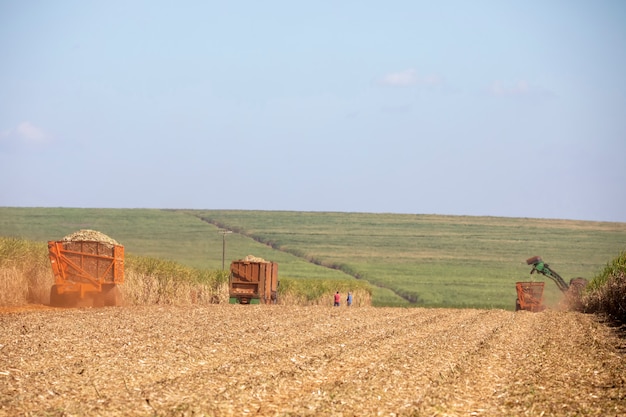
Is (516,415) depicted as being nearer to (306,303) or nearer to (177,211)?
(306,303)

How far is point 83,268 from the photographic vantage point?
36.5 meters

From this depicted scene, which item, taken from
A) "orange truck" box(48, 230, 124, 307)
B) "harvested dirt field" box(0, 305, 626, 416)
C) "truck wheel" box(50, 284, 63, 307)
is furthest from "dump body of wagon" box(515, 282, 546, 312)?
"truck wheel" box(50, 284, 63, 307)

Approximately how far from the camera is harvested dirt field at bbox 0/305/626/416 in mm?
13227

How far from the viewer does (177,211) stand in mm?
168125

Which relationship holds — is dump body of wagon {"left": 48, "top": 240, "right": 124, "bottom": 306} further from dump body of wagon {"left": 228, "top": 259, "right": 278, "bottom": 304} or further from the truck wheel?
dump body of wagon {"left": 228, "top": 259, "right": 278, "bottom": 304}

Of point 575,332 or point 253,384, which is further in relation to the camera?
point 575,332

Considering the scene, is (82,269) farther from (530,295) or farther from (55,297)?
(530,295)

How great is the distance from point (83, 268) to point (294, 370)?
21815 millimetres

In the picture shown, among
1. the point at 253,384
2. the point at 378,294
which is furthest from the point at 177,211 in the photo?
the point at 253,384

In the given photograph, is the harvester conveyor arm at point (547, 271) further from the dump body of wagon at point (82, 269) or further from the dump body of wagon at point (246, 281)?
the dump body of wagon at point (82, 269)

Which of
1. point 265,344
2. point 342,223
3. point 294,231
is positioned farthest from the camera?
point 342,223

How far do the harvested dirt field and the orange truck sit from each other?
25.3 ft

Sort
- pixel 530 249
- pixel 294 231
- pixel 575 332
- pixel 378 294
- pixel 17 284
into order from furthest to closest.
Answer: pixel 294 231 < pixel 530 249 < pixel 378 294 < pixel 17 284 < pixel 575 332

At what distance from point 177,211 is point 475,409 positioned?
516 feet
